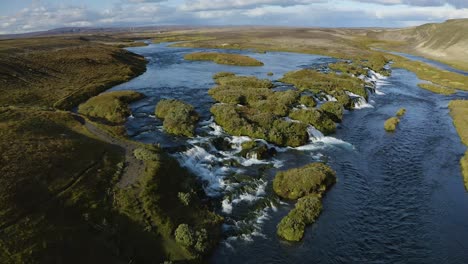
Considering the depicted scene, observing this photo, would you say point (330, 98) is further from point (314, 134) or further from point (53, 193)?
point (53, 193)

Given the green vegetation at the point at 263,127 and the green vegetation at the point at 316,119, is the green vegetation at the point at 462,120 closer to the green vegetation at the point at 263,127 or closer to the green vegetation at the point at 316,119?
the green vegetation at the point at 316,119

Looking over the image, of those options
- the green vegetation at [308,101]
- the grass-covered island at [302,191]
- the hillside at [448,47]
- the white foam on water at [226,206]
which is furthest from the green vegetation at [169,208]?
the hillside at [448,47]

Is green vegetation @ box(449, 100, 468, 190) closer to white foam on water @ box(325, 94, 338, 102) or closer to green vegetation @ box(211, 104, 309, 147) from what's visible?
green vegetation @ box(211, 104, 309, 147)

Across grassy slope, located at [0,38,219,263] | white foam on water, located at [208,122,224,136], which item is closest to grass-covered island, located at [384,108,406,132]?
white foam on water, located at [208,122,224,136]

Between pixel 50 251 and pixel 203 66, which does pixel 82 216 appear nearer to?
pixel 50 251

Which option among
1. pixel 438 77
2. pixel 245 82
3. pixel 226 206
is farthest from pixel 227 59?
pixel 226 206

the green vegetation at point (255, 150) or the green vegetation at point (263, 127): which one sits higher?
the green vegetation at point (263, 127)
